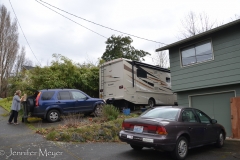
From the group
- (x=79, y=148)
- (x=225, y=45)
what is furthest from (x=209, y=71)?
(x=79, y=148)

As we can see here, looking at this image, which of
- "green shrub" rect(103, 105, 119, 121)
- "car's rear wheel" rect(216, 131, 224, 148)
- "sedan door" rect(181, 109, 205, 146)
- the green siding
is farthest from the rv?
"sedan door" rect(181, 109, 205, 146)

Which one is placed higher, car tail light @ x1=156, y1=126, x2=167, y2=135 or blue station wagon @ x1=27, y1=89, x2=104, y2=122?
blue station wagon @ x1=27, y1=89, x2=104, y2=122

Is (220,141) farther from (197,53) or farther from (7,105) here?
(7,105)

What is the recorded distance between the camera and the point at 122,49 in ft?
112

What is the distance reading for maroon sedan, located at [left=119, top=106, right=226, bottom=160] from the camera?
17.9 ft

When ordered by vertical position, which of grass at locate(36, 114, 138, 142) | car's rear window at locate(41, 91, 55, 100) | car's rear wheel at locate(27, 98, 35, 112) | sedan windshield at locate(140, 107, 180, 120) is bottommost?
grass at locate(36, 114, 138, 142)

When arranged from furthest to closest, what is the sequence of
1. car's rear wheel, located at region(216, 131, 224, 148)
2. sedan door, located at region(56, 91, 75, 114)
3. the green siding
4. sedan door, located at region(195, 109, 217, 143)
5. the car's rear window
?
1. sedan door, located at region(56, 91, 75, 114)
2. the car's rear window
3. the green siding
4. car's rear wheel, located at region(216, 131, 224, 148)
5. sedan door, located at region(195, 109, 217, 143)

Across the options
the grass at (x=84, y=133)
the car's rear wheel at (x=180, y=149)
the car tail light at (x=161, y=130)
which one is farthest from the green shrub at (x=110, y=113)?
the car tail light at (x=161, y=130)

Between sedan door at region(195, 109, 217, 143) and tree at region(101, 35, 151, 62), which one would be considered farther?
tree at region(101, 35, 151, 62)

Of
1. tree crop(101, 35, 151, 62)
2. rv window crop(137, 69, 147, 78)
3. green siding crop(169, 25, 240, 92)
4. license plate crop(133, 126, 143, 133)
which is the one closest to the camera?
license plate crop(133, 126, 143, 133)

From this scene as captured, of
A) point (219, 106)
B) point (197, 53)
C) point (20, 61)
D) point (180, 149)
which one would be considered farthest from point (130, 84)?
point (20, 61)

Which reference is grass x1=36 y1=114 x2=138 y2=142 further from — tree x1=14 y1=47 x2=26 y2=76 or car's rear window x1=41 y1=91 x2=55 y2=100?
tree x1=14 y1=47 x2=26 y2=76

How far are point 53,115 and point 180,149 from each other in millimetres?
6922

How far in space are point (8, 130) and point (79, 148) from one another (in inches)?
158
